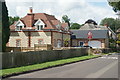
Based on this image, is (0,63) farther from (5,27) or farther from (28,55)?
(5,27)

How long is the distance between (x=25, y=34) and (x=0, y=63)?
30.8 metres

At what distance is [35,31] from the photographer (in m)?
48.4

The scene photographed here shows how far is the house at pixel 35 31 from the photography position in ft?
157

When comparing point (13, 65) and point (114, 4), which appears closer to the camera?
point (13, 65)

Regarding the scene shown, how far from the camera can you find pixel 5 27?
27.9m

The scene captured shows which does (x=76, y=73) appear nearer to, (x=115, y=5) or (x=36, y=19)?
(x=115, y=5)

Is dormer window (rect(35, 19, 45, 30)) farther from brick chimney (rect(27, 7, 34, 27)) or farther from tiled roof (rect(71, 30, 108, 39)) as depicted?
tiled roof (rect(71, 30, 108, 39))

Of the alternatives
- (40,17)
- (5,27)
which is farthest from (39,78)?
(40,17)

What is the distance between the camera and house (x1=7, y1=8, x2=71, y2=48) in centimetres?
4794

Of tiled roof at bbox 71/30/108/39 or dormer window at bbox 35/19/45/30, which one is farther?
tiled roof at bbox 71/30/108/39

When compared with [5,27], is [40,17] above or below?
above

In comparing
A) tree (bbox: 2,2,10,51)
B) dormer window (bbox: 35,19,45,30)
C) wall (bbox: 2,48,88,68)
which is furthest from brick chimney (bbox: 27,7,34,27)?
tree (bbox: 2,2,10,51)

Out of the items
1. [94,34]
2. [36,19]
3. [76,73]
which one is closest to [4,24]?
[76,73]

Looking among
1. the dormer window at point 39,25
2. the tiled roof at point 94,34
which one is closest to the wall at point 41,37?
the dormer window at point 39,25
